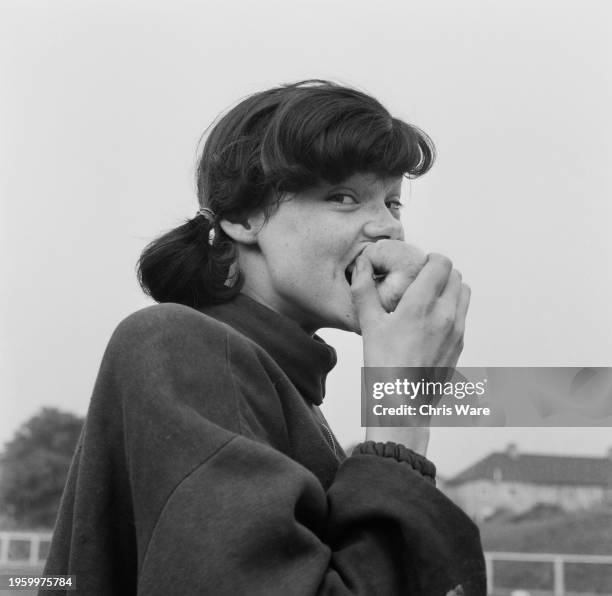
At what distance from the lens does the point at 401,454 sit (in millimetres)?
1116

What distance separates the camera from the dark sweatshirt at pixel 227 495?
0.98m

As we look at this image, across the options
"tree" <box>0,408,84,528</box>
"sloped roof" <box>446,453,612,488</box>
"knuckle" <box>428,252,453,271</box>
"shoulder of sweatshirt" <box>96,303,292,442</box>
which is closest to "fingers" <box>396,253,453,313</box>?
"knuckle" <box>428,252,453,271</box>

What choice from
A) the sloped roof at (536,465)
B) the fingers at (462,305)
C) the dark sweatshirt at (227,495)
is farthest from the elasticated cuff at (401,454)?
the sloped roof at (536,465)

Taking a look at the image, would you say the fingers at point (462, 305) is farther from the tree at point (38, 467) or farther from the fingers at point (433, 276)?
the tree at point (38, 467)

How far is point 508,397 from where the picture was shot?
157 centimetres

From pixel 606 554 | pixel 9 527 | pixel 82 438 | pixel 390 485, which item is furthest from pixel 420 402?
pixel 606 554

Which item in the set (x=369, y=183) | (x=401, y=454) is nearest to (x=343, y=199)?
(x=369, y=183)

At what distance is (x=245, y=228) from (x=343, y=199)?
0.53ft

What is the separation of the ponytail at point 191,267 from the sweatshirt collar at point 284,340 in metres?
0.05

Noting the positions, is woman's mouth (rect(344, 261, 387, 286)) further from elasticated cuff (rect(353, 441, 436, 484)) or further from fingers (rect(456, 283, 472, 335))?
elasticated cuff (rect(353, 441, 436, 484))

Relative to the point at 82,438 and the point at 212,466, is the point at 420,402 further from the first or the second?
the point at 82,438

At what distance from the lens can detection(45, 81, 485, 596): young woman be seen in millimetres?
994

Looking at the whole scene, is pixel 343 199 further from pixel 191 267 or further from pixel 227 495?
pixel 227 495

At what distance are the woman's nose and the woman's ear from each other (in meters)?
0.16
